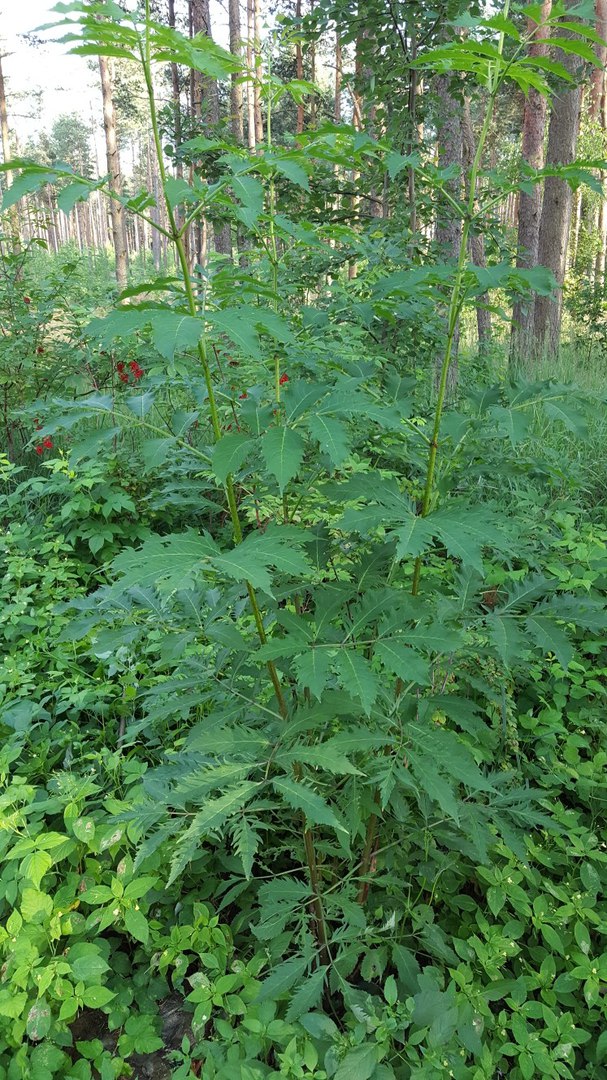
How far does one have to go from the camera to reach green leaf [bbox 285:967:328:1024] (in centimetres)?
155

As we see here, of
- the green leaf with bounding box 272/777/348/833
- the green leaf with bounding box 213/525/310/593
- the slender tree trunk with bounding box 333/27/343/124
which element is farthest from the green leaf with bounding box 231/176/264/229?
the slender tree trunk with bounding box 333/27/343/124

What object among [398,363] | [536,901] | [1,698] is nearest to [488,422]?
[536,901]

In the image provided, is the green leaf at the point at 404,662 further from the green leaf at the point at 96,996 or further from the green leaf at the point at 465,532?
the green leaf at the point at 96,996

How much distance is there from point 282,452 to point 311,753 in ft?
2.12

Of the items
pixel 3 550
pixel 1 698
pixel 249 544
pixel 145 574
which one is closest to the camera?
pixel 145 574

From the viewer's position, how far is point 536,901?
1.87 m

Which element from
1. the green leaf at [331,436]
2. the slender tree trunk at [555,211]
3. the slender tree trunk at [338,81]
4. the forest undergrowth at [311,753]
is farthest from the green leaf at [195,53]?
the slender tree trunk at [555,211]

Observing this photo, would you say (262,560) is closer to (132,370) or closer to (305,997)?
(305,997)

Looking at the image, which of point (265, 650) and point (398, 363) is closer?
point (265, 650)

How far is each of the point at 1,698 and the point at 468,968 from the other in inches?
74.9

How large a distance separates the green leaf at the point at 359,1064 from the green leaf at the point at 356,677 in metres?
0.91

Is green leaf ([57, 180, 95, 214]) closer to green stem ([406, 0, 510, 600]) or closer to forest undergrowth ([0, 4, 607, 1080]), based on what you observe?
forest undergrowth ([0, 4, 607, 1080])

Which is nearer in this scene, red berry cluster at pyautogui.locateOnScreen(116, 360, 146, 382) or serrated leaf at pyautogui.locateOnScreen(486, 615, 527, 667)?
serrated leaf at pyautogui.locateOnScreen(486, 615, 527, 667)

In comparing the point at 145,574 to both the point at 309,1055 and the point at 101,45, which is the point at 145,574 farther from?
the point at 309,1055
